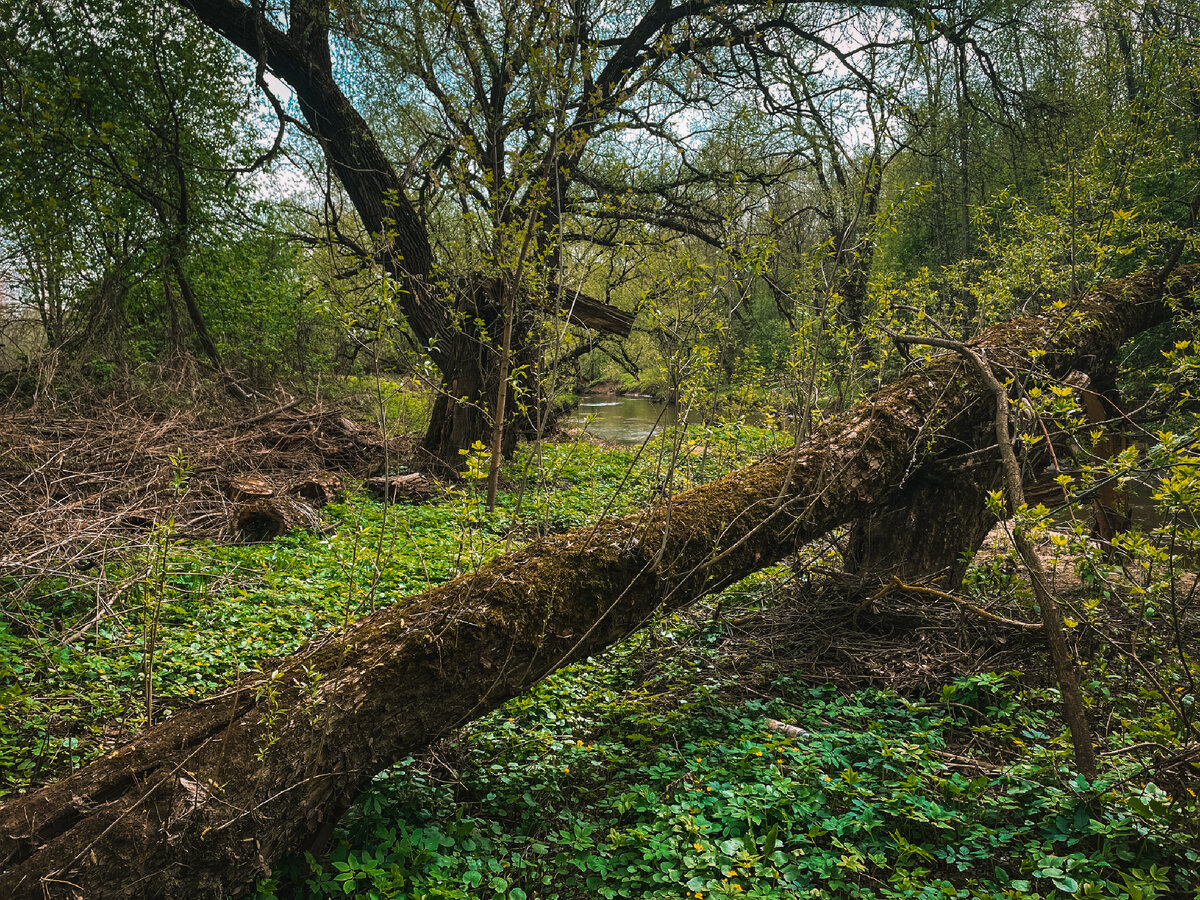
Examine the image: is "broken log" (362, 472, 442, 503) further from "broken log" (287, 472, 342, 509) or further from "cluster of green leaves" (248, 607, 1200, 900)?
"cluster of green leaves" (248, 607, 1200, 900)

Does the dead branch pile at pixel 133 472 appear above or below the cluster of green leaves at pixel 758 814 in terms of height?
above

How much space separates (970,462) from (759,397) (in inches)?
145

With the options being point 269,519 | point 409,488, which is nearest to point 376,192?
point 409,488

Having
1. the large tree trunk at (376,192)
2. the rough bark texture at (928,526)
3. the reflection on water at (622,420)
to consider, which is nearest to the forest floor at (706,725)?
the rough bark texture at (928,526)

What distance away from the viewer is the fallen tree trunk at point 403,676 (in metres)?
1.78

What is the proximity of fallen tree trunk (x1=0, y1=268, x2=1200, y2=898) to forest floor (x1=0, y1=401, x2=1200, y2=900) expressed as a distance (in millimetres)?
222

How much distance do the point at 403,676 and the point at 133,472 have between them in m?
4.84

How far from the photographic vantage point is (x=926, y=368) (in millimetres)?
4246

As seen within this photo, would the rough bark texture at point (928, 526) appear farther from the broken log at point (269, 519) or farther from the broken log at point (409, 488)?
the broken log at point (409, 488)

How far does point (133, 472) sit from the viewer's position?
218 inches

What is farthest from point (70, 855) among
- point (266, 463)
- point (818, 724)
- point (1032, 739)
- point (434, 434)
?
point (434, 434)

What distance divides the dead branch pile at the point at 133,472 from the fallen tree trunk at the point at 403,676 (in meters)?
1.64

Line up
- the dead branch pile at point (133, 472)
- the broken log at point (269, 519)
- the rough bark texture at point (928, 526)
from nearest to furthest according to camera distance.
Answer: the dead branch pile at point (133, 472) → the rough bark texture at point (928, 526) → the broken log at point (269, 519)

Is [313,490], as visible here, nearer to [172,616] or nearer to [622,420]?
[172,616]
